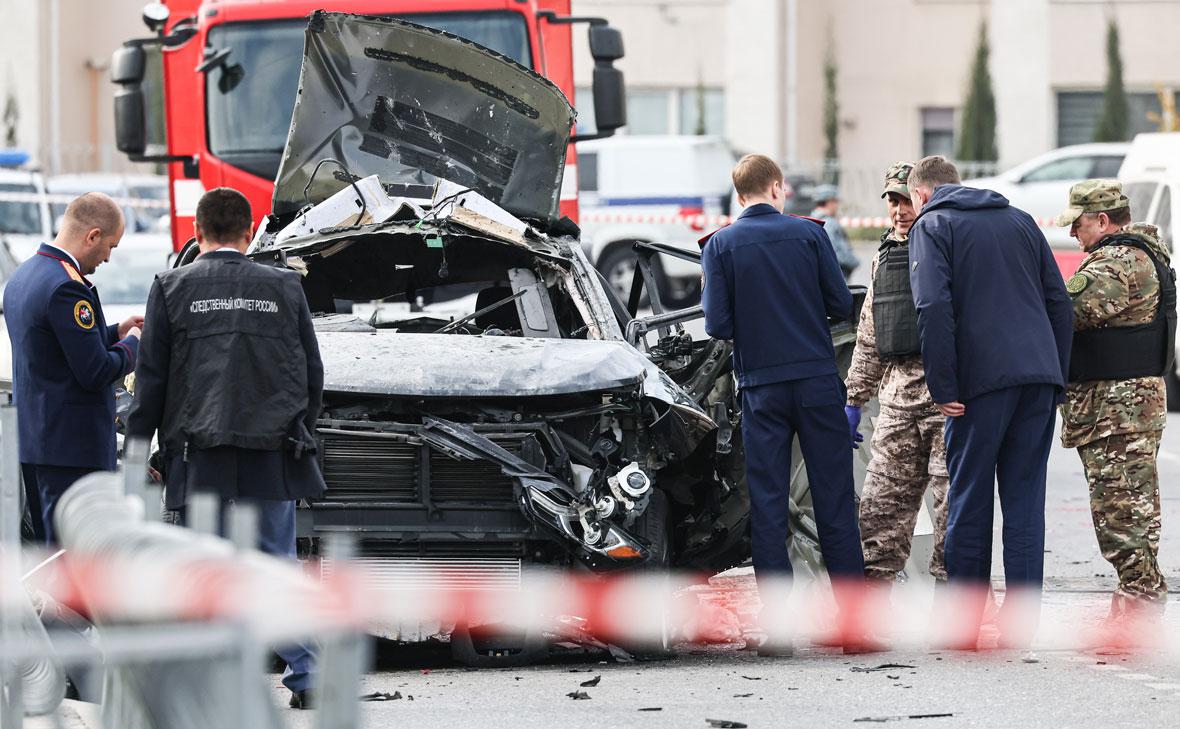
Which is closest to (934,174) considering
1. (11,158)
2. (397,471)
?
(397,471)

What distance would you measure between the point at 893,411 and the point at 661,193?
1801 cm

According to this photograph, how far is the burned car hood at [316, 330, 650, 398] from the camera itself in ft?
21.7

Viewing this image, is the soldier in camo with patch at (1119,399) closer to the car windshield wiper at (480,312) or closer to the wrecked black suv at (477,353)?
the wrecked black suv at (477,353)

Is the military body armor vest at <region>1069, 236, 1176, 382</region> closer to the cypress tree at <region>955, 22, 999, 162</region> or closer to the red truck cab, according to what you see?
the red truck cab

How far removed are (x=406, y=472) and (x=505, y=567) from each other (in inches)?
18.2

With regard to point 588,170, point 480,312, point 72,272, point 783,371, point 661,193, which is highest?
point 588,170

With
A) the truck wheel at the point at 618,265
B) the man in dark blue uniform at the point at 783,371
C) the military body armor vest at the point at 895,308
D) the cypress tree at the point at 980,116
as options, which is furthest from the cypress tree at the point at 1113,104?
the man in dark blue uniform at the point at 783,371

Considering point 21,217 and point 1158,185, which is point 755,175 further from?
point 21,217

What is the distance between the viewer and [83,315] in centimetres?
625

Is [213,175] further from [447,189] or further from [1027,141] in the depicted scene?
[1027,141]

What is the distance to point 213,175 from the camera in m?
12.6

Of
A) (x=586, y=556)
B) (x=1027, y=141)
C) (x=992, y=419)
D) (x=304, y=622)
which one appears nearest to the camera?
(x=304, y=622)

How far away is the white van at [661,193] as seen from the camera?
81.4ft

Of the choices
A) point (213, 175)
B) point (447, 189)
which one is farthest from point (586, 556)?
point (213, 175)
